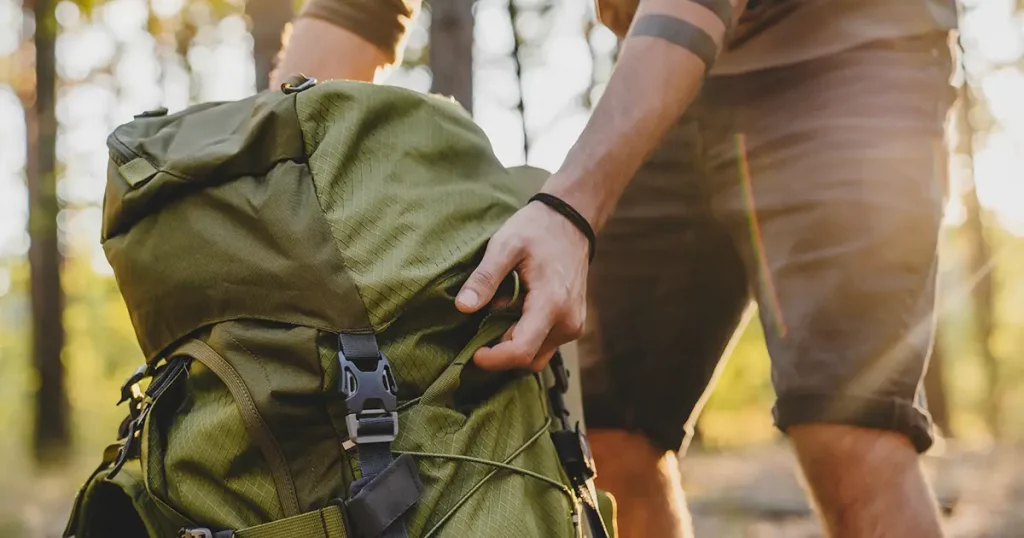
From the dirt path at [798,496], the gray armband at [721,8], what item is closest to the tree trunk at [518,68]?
the dirt path at [798,496]

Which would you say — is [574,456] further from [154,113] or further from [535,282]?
[154,113]

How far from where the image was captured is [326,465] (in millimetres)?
1115

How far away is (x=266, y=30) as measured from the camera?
4.83 metres

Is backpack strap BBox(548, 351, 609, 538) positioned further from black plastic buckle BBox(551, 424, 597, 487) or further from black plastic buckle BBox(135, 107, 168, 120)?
black plastic buckle BBox(135, 107, 168, 120)

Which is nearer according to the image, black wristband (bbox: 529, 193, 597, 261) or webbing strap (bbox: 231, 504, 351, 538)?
webbing strap (bbox: 231, 504, 351, 538)

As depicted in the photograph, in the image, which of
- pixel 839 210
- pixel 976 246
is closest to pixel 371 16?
pixel 839 210

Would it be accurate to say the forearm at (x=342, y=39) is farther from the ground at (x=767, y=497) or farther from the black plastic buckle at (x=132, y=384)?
the ground at (x=767, y=497)

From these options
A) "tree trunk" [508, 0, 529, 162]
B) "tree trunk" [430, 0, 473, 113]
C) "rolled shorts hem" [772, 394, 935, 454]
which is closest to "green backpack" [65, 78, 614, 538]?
"rolled shorts hem" [772, 394, 935, 454]

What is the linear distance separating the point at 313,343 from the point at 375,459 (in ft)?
0.56

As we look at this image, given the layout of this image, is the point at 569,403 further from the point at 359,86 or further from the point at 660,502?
the point at 359,86

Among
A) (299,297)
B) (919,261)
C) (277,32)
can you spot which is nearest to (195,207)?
(299,297)

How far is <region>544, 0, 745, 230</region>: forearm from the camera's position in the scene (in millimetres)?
1337

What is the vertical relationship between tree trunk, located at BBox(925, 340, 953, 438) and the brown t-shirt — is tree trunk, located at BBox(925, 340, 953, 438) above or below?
below

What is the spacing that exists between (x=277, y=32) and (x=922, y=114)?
4.09 m
